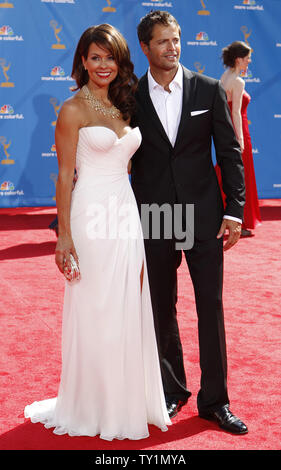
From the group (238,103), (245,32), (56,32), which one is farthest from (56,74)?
(238,103)

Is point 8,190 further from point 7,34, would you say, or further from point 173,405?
point 173,405

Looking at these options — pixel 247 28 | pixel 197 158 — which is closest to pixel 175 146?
pixel 197 158

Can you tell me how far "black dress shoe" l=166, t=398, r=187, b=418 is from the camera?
113 inches

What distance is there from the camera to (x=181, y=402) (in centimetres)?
297

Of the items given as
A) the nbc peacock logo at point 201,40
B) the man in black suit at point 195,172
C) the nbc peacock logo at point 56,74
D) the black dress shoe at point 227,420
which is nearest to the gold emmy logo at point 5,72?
the nbc peacock logo at point 56,74

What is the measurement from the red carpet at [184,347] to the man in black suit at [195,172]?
146 millimetres

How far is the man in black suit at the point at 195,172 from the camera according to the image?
269cm

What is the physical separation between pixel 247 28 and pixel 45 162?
3.26 metres

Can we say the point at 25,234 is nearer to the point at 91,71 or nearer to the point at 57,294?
the point at 57,294

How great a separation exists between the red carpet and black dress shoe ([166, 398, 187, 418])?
0.03 meters

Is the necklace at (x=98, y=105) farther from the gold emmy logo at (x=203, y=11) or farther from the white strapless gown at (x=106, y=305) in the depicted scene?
the gold emmy logo at (x=203, y=11)

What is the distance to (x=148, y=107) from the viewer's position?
2.72 metres

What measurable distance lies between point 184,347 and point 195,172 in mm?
1289

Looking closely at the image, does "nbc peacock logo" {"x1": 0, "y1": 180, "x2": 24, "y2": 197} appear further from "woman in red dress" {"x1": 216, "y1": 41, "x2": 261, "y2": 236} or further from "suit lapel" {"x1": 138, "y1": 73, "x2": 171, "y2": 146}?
"suit lapel" {"x1": 138, "y1": 73, "x2": 171, "y2": 146}
